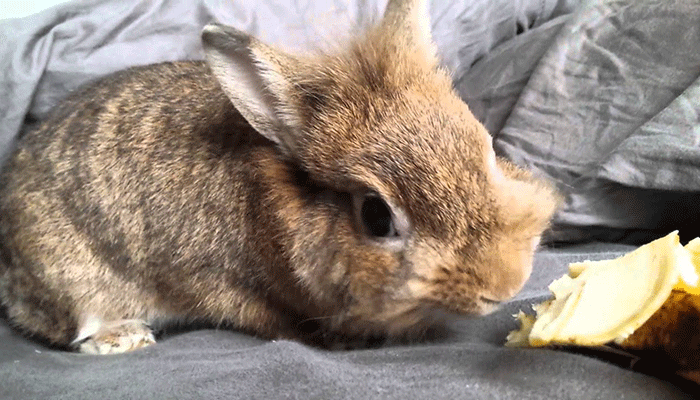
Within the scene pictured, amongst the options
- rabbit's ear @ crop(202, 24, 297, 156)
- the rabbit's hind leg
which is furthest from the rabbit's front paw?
rabbit's ear @ crop(202, 24, 297, 156)

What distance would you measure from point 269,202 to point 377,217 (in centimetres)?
28

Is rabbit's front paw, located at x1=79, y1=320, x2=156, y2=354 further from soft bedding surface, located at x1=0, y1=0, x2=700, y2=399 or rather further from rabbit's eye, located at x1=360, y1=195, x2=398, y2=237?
rabbit's eye, located at x1=360, y1=195, x2=398, y2=237

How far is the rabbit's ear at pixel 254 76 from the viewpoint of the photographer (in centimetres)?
123

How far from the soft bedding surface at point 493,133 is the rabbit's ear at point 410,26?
9cm

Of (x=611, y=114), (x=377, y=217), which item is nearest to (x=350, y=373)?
(x=377, y=217)

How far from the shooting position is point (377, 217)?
1.21 meters

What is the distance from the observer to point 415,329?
133cm

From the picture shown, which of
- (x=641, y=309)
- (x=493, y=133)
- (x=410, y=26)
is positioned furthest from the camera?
(x=493, y=133)

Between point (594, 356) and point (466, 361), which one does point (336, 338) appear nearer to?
point (466, 361)

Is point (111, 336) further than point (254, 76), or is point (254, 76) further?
point (111, 336)

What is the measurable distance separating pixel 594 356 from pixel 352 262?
1.52 feet

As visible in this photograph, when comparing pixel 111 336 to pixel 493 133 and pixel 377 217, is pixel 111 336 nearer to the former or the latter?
pixel 377 217

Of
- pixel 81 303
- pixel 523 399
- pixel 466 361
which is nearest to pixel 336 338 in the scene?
pixel 466 361

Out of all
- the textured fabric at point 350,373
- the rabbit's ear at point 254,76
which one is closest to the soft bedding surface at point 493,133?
the textured fabric at point 350,373
